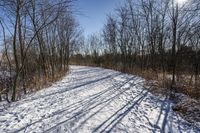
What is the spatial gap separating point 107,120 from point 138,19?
1934 cm

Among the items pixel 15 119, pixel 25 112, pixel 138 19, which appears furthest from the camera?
pixel 138 19

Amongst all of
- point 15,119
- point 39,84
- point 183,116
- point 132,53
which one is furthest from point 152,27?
point 15,119

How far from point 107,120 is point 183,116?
2.52 m

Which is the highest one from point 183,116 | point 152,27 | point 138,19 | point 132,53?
point 138,19

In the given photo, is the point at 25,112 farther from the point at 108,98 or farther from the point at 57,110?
the point at 108,98

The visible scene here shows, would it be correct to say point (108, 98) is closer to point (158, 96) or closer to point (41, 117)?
point (158, 96)

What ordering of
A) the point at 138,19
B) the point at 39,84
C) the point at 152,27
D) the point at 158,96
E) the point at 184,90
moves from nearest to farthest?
the point at 158,96 < the point at 184,90 < the point at 39,84 < the point at 152,27 < the point at 138,19

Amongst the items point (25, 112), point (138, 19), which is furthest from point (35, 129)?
point (138, 19)

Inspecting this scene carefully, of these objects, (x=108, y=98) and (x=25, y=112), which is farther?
(x=108, y=98)

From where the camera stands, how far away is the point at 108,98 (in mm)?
7645

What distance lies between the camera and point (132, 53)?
2494 cm

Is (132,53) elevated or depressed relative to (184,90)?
elevated

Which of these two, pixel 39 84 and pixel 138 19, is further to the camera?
pixel 138 19

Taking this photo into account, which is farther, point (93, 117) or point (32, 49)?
point (32, 49)
